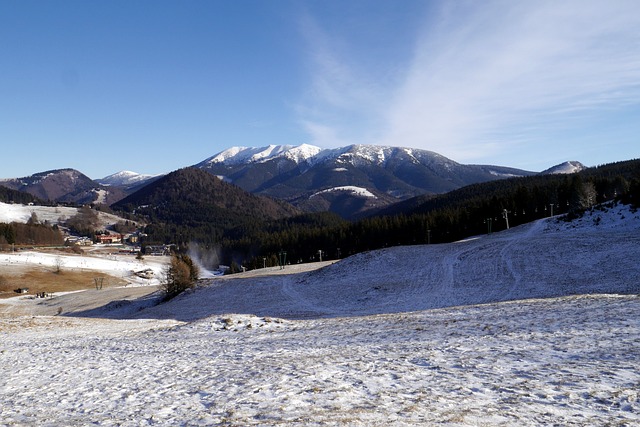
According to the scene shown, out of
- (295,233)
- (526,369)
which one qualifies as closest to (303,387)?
(526,369)

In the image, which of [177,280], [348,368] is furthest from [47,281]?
[348,368]

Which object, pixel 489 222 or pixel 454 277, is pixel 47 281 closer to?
pixel 454 277

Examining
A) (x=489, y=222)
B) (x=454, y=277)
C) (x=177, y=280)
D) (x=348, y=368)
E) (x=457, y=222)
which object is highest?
(x=457, y=222)

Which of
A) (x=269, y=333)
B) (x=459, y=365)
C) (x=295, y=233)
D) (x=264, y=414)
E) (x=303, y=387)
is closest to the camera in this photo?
(x=264, y=414)

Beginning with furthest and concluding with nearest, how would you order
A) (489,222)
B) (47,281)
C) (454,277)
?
(47,281)
(489,222)
(454,277)

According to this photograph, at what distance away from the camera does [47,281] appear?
112 m

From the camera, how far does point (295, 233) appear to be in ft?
509

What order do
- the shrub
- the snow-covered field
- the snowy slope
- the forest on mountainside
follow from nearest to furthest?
the snow-covered field, the snowy slope, the shrub, the forest on mountainside

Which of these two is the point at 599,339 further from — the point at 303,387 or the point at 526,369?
the point at 303,387

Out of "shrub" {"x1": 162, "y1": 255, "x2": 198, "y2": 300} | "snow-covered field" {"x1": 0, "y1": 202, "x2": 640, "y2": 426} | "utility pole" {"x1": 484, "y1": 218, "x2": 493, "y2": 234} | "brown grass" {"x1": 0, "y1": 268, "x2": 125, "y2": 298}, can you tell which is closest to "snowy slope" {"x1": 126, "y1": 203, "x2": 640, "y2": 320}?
"snow-covered field" {"x1": 0, "y1": 202, "x2": 640, "y2": 426}

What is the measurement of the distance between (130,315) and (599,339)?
54784 millimetres

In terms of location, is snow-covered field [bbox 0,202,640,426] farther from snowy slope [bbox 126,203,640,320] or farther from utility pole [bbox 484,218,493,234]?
utility pole [bbox 484,218,493,234]

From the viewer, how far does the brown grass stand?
A: 104m

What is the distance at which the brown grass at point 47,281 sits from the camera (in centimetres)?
10412
